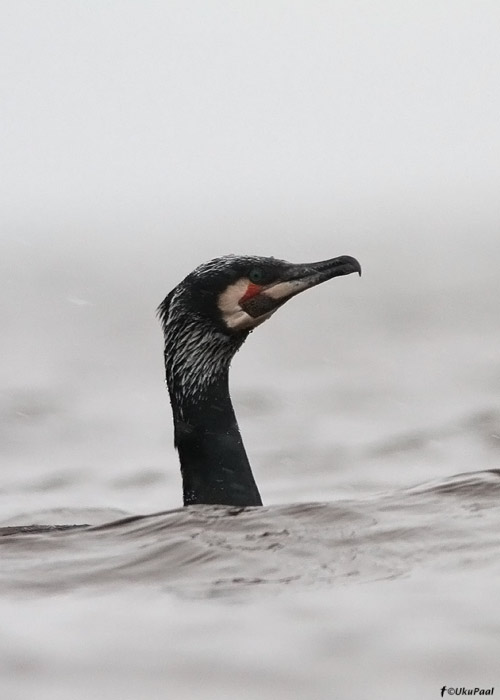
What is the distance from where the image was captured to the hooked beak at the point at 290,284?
6.23 m

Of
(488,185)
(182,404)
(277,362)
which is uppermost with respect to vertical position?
(488,185)

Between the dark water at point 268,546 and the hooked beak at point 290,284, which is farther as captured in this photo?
the hooked beak at point 290,284

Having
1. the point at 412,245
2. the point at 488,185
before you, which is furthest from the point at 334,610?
the point at 488,185

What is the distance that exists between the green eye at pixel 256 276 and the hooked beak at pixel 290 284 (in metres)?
0.04

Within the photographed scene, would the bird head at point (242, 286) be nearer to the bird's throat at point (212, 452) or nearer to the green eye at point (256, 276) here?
the green eye at point (256, 276)

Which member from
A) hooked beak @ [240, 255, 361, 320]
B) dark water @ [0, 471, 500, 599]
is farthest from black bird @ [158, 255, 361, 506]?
dark water @ [0, 471, 500, 599]

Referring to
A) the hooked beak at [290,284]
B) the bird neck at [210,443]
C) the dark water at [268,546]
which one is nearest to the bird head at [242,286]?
the hooked beak at [290,284]

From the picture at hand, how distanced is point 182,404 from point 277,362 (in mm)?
8868

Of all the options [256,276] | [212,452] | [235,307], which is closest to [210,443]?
[212,452]

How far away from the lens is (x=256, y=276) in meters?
6.29

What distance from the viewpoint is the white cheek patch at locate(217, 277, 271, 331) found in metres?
6.25

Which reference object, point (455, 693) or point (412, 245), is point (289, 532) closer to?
point (455, 693)

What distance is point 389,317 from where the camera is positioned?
60.2 ft

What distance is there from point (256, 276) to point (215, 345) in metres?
0.31
